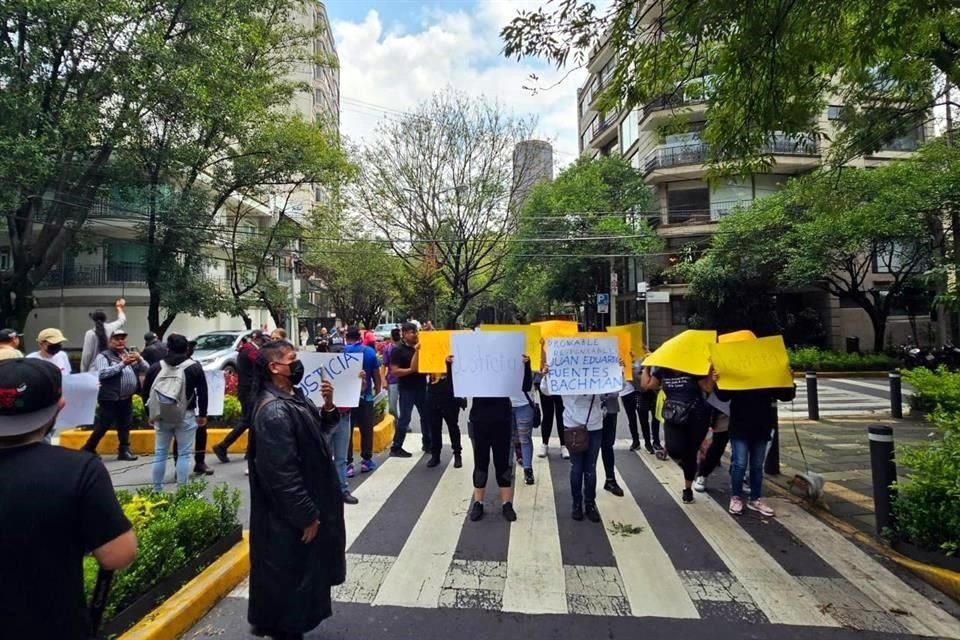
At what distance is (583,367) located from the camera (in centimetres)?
514

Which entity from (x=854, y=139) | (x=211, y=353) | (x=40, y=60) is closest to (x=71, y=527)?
(x=854, y=139)

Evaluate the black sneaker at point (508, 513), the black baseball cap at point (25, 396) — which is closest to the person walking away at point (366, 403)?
the black sneaker at point (508, 513)

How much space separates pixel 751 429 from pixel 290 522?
168 inches

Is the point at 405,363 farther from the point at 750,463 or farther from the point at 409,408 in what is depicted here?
the point at 750,463

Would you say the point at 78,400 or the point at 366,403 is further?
the point at 366,403

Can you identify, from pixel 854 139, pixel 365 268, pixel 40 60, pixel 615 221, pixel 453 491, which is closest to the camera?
Answer: pixel 453 491

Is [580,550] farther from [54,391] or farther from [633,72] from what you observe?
[633,72]

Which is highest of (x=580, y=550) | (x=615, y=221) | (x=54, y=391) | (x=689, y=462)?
(x=615, y=221)

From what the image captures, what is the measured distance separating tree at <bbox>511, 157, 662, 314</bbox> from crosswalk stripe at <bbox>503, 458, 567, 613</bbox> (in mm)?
20584

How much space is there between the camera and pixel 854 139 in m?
8.62

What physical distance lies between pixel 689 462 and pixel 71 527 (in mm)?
5200

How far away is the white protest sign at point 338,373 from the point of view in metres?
5.42

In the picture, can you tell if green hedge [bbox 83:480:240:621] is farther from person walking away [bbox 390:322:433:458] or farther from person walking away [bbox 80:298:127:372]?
person walking away [bbox 80:298:127:372]

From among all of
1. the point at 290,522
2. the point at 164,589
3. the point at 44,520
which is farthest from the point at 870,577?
the point at 44,520
